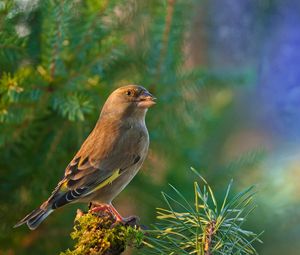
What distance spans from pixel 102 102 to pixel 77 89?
26 cm

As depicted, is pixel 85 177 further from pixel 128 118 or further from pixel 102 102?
pixel 128 118

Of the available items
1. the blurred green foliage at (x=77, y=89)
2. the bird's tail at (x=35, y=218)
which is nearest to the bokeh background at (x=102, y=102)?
the blurred green foliage at (x=77, y=89)

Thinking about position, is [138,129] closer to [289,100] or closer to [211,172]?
[211,172]

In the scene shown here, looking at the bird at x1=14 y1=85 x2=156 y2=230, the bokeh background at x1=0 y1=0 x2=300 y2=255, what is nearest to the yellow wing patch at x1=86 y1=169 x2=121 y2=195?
the bird at x1=14 y1=85 x2=156 y2=230

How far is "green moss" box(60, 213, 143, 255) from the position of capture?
1570 millimetres

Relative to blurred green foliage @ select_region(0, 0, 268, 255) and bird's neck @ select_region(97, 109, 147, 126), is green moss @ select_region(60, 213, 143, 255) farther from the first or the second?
bird's neck @ select_region(97, 109, 147, 126)

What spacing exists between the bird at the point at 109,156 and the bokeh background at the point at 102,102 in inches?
2.0

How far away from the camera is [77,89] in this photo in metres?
2.33

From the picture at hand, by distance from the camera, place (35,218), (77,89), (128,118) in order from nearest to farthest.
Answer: (35,218), (77,89), (128,118)

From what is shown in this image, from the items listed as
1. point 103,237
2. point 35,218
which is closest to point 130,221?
point 103,237

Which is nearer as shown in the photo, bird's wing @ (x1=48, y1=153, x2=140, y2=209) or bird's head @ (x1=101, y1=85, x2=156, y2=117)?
bird's wing @ (x1=48, y1=153, x2=140, y2=209)

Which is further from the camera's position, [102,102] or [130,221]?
[102,102]

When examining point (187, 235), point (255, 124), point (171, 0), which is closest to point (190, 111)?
point (171, 0)

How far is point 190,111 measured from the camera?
109 inches
